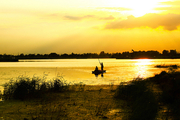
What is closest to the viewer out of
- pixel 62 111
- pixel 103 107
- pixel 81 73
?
pixel 62 111

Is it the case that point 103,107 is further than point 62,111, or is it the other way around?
point 103,107

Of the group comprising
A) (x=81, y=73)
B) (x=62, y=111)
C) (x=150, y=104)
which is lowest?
(x=81, y=73)

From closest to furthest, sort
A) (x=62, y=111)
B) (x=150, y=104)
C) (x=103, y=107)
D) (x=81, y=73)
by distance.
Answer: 1. (x=150, y=104)
2. (x=62, y=111)
3. (x=103, y=107)
4. (x=81, y=73)

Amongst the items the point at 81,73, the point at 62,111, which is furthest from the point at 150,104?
the point at 81,73

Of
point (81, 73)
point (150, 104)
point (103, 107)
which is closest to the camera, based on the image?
point (150, 104)

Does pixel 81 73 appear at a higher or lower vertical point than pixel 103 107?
lower

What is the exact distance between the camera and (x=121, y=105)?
1190cm

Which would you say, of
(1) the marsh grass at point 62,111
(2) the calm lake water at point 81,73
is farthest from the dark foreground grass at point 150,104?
(2) the calm lake water at point 81,73

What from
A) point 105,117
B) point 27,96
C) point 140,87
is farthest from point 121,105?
point 27,96

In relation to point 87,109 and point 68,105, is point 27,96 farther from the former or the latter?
point 87,109

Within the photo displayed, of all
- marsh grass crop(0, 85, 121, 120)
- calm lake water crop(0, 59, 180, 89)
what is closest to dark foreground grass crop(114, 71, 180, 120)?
marsh grass crop(0, 85, 121, 120)

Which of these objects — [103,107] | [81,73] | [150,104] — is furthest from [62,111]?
[81,73]

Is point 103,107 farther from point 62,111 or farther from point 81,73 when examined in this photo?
point 81,73

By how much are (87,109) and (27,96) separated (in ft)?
18.7
